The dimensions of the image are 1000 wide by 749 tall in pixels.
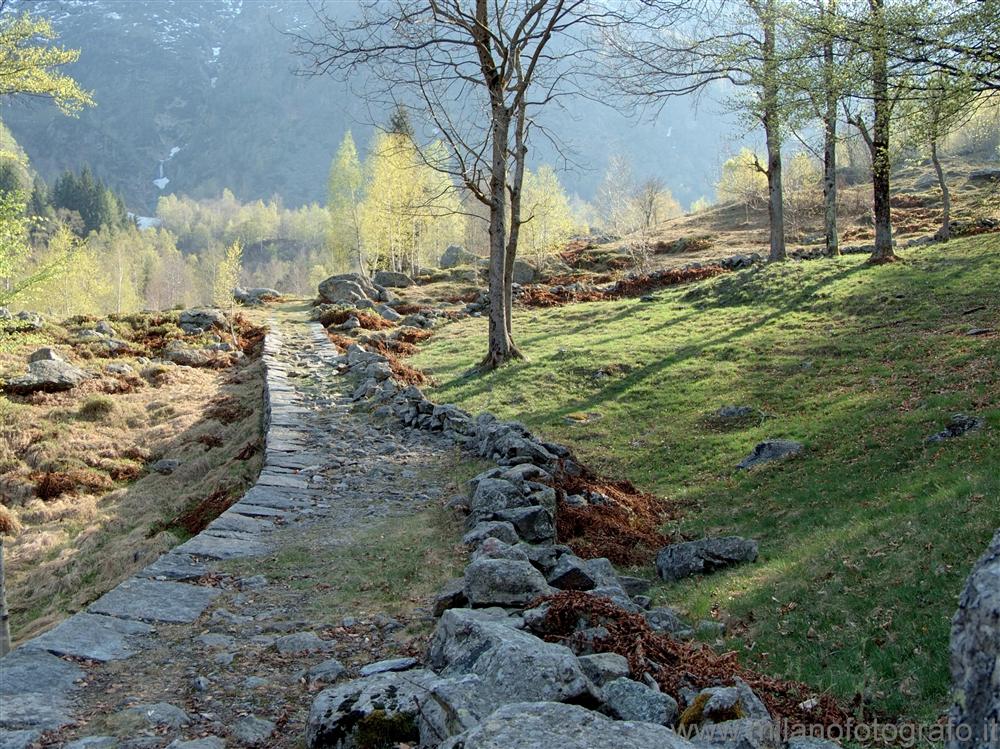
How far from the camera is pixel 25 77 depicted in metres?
13.1

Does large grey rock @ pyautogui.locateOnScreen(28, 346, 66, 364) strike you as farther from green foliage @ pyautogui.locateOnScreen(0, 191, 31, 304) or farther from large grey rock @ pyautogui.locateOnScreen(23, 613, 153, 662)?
large grey rock @ pyautogui.locateOnScreen(23, 613, 153, 662)

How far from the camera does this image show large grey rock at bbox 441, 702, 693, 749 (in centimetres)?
245

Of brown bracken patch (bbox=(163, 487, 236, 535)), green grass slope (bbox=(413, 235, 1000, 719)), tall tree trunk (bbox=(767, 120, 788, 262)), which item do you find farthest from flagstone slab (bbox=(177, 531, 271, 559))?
tall tree trunk (bbox=(767, 120, 788, 262))

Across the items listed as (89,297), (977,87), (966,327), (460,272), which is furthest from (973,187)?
(89,297)

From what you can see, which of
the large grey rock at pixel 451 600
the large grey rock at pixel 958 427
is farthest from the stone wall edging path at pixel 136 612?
the large grey rock at pixel 958 427

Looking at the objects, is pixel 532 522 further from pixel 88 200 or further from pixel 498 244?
pixel 88 200

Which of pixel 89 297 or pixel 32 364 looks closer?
pixel 32 364

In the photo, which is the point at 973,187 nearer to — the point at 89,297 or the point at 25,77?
the point at 25,77

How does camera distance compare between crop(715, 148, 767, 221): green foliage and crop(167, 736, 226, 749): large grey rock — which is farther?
crop(715, 148, 767, 221): green foliage

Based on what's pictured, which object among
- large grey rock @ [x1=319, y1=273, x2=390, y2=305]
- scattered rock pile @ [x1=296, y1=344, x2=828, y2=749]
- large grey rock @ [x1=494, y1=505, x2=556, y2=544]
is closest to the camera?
scattered rock pile @ [x1=296, y1=344, x2=828, y2=749]

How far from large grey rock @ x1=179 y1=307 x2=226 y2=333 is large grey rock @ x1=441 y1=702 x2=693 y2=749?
24955 millimetres

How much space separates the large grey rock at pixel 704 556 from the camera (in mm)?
6703

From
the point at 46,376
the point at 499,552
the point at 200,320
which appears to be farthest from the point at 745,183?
the point at 499,552

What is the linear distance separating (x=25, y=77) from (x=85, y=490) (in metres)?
7.77
